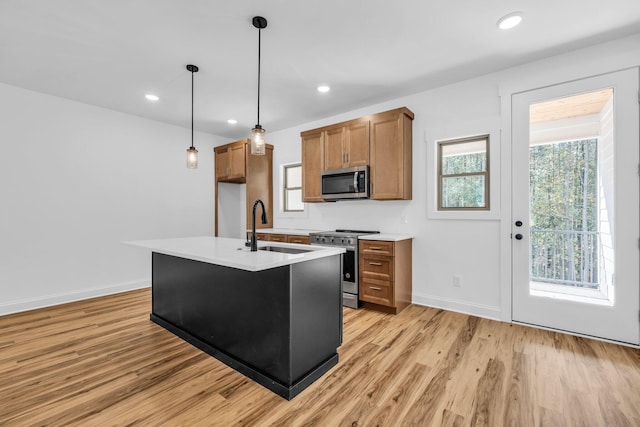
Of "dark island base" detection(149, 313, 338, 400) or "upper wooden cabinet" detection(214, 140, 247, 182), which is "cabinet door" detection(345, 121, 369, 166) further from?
"dark island base" detection(149, 313, 338, 400)

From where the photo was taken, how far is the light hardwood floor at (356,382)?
165 centimetres

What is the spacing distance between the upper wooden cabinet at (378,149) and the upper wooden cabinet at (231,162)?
1.55m

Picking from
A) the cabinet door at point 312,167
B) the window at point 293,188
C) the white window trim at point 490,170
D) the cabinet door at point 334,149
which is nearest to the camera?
the white window trim at point 490,170

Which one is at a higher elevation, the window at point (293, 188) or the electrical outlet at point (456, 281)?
the window at point (293, 188)

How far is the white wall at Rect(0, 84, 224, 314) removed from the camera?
3455mm

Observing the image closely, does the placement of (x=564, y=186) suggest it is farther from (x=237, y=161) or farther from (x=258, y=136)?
(x=237, y=161)

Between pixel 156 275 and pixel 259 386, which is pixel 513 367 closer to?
pixel 259 386

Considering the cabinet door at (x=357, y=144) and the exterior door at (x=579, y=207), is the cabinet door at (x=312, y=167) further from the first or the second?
the exterior door at (x=579, y=207)

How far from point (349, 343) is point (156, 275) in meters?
2.16

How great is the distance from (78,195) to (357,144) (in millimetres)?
3870

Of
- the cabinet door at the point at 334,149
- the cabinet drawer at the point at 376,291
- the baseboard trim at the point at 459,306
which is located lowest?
the baseboard trim at the point at 459,306

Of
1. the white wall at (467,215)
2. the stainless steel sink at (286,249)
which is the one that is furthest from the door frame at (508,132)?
the stainless steel sink at (286,249)

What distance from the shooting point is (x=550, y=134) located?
2.91m

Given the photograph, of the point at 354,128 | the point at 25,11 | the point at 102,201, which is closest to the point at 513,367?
the point at 354,128
